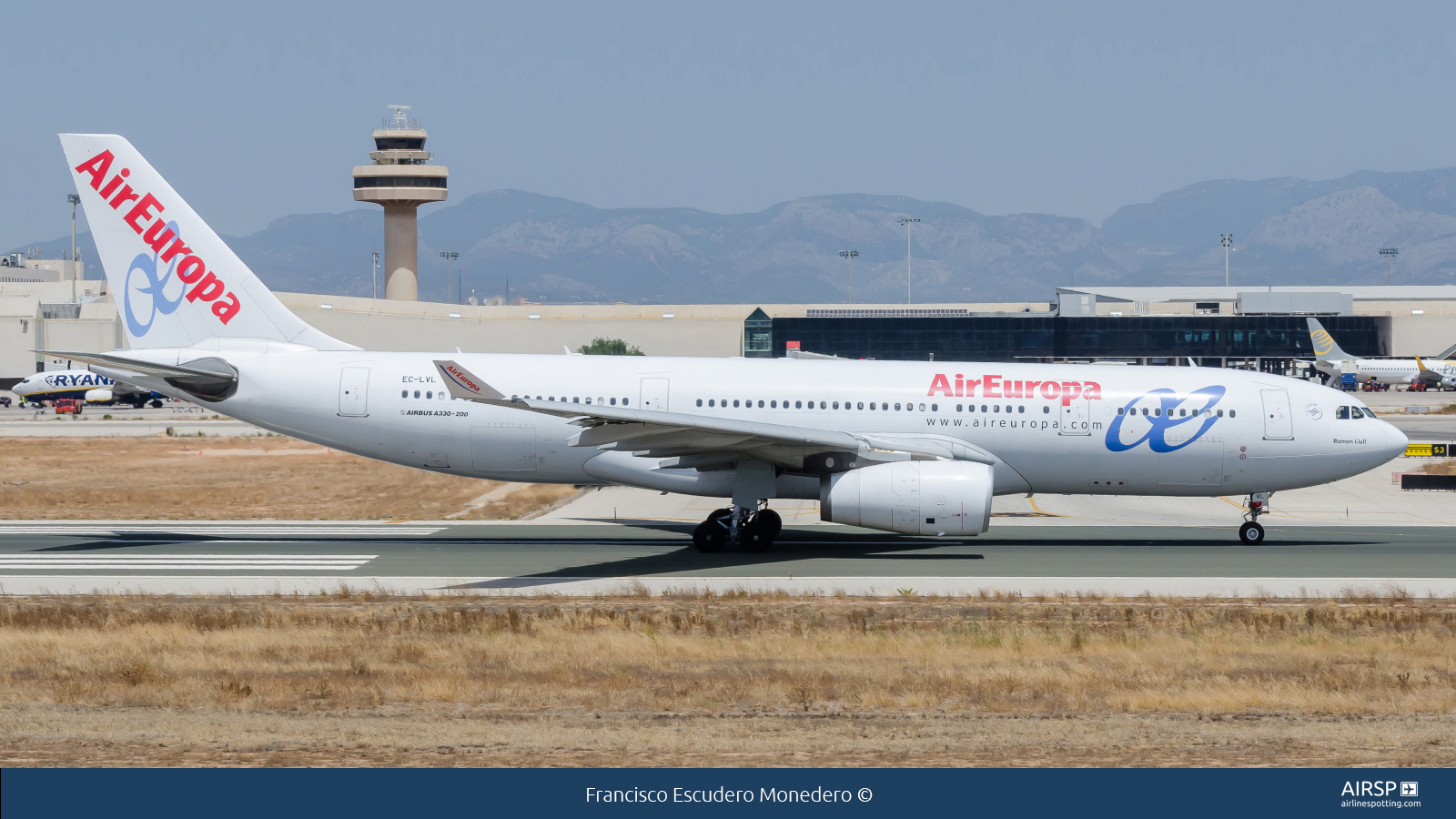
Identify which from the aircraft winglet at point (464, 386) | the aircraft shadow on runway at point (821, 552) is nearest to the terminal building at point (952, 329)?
the aircraft shadow on runway at point (821, 552)

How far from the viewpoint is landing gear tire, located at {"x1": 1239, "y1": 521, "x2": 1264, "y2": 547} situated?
1104 inches

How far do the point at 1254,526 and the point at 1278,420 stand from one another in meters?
2.52

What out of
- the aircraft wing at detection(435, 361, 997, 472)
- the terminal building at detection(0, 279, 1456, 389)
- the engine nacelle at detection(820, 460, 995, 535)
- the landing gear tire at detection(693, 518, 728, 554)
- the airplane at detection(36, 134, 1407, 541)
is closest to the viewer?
the aircraft wing at detection(435, 361, 997, 472)

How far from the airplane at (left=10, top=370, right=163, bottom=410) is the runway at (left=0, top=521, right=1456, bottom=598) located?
7112 centimetres

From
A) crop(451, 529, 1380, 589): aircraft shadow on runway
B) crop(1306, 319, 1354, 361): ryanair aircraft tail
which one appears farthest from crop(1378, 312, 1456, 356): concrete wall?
crop(451, 529, 1380, 589): aircraft shadow on runway

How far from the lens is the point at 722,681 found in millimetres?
14828

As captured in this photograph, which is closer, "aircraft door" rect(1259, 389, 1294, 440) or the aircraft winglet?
the aircraft winglet

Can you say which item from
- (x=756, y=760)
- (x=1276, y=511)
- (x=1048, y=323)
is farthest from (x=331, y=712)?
(x=1048, y=323)

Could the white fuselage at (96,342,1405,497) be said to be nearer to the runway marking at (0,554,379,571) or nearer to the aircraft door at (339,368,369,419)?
the aircraft door at (339,368,369,419)

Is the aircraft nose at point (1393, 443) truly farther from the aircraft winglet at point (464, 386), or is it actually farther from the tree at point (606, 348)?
the tree at point (606, 348)

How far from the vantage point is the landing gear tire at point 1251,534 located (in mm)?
28047

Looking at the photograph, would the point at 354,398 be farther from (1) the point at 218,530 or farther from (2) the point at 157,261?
(1) the point at 218,530

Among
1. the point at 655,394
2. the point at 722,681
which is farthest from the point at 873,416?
the point at 722,681

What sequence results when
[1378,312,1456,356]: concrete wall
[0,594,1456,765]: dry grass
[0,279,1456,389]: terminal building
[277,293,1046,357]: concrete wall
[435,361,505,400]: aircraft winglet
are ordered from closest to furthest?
[0,594,1456,765]: dry grass, [435,361,505,400]: aircraft winglet, [277,293,1046,357]: concrete wall, [0,279,1456,389]: terminal building, [1378,312,1456,356]: concrete wall
